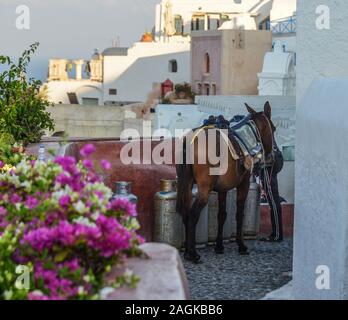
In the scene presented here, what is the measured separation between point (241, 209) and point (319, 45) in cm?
273

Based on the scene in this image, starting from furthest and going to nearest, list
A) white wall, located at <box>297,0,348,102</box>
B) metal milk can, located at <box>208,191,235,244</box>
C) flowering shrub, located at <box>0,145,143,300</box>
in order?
metal milk can, located at <box>208,191,235,244</box>, white wall, located at <box>297,0,348,102</box>, flowering shrub, located at <box>0,145,143,300</box>

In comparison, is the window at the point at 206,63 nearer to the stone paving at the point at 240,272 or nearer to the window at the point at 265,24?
the window at the point at 265,24

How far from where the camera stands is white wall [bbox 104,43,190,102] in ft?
184

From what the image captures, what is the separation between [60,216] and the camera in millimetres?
4059

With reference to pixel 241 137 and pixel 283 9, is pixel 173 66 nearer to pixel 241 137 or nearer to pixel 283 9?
pixel 283 9

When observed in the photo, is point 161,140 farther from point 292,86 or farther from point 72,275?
point 292,86

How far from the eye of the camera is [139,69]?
57.9m

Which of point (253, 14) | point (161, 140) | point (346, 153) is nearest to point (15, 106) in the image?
point (161, 140)

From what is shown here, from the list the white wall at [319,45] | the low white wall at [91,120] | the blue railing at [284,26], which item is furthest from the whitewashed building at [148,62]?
the white wall at [319,45]

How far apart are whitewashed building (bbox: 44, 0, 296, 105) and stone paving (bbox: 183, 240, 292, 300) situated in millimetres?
44364

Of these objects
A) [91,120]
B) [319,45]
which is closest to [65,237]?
[319,45]

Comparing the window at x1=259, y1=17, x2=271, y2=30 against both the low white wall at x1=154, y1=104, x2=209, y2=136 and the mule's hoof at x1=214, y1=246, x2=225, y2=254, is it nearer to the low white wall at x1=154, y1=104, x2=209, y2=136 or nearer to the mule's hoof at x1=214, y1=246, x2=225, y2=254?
the low white wall at x1=154, y1=104, x2=209, y2=136

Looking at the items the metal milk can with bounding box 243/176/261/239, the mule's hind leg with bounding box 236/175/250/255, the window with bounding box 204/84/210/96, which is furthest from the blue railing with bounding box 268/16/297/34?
the mule's hind leg with bounding box 236/175/250/255

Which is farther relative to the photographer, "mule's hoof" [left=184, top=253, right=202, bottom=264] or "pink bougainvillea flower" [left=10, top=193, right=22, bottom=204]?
"mule's hoof" [left=184, top=253, right=202, bottom=264]
